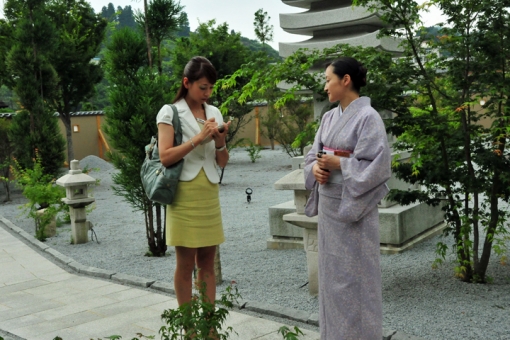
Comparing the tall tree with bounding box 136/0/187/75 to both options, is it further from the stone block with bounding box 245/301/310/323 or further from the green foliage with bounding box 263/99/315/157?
the green foliage with bounding box 263/99/315/157

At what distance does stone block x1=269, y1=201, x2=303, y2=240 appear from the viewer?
7324 millimetres

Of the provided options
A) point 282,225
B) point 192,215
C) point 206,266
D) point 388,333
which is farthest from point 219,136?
point 282,225

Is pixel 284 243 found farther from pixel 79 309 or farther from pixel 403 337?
pixel 403 337

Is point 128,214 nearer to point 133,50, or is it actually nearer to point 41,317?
point 133,50

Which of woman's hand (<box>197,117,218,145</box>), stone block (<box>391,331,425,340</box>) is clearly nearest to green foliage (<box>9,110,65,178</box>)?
woman's hand (<box>197,117,218,145</box>)

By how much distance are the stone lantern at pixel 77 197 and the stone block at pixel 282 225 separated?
2656 millimetres

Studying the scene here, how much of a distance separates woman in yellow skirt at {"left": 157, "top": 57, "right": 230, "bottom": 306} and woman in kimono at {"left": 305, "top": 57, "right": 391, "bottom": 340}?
27.7 inches

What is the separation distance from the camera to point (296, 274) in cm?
594

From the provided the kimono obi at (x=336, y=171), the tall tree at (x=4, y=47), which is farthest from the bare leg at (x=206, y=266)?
the tall tree at (x=4, y=47)

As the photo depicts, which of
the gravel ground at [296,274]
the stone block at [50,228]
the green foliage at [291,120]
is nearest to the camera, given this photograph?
the gravel ground at [296,274]

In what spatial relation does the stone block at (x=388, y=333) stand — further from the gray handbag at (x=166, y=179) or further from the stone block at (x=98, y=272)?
the stone block at (x=98, y=272)

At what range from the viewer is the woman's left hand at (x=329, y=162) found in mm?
3135

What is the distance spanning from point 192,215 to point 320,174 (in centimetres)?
84

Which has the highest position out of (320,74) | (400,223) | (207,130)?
(320,74)
